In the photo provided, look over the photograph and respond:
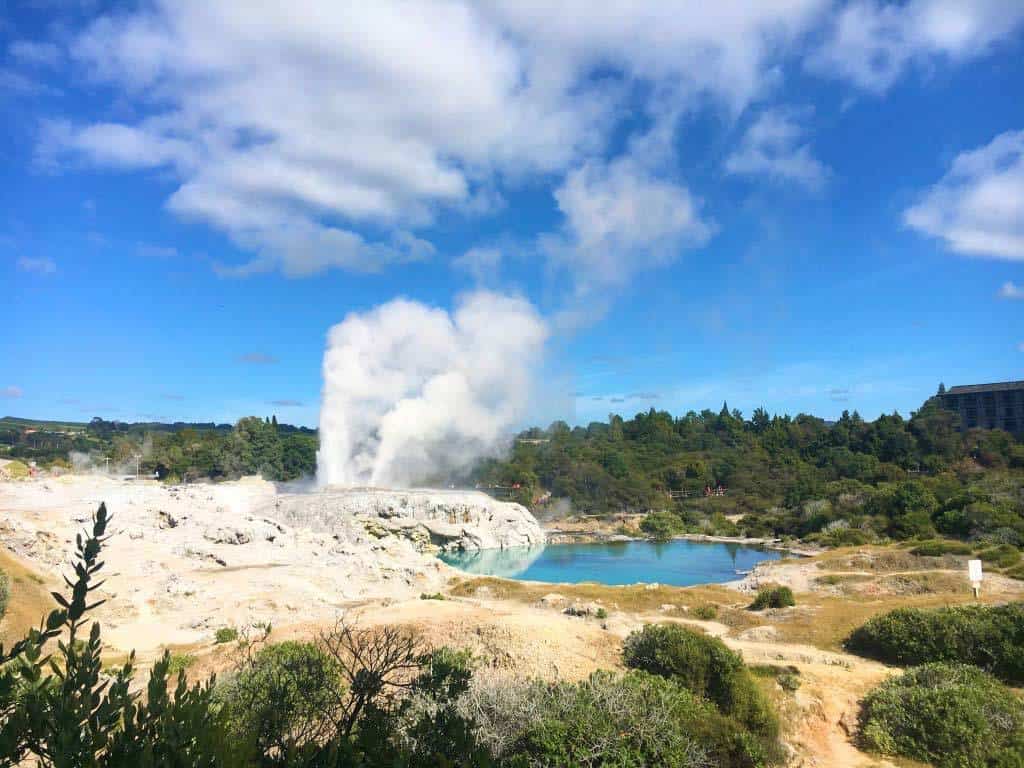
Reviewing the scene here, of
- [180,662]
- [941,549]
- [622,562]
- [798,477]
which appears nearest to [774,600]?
[941,549]

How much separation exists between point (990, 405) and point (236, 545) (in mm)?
97295

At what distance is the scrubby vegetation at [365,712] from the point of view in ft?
10.7

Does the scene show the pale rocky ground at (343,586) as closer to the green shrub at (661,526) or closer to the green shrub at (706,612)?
the green shrub at (706,612)

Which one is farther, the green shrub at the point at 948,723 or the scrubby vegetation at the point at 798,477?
the scrubby vegetation at the point at 798,477

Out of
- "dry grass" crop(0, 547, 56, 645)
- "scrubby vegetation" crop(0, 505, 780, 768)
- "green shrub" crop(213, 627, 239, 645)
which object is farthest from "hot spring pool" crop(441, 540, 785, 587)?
"scrubby vegetation" crop(0, 505, 780, 768)

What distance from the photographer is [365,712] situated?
5.70 m

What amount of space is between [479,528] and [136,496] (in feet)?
82.7

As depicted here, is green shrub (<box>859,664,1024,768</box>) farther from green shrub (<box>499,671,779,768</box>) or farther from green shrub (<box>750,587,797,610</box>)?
green shrub (<box>750,587,797,610</box>)

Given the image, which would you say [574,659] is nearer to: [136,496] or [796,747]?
[796,747]

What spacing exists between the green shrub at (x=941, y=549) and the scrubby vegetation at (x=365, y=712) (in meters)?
29.5

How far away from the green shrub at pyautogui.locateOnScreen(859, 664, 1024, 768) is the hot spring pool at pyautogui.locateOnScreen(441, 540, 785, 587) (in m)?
27.0

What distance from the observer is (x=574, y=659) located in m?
14.0

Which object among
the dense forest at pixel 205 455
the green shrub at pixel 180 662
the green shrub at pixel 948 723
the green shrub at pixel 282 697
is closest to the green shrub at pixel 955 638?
the green shrub at pixel 948 723

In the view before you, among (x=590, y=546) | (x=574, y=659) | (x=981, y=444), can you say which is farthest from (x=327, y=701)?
(x=981, y=444)
